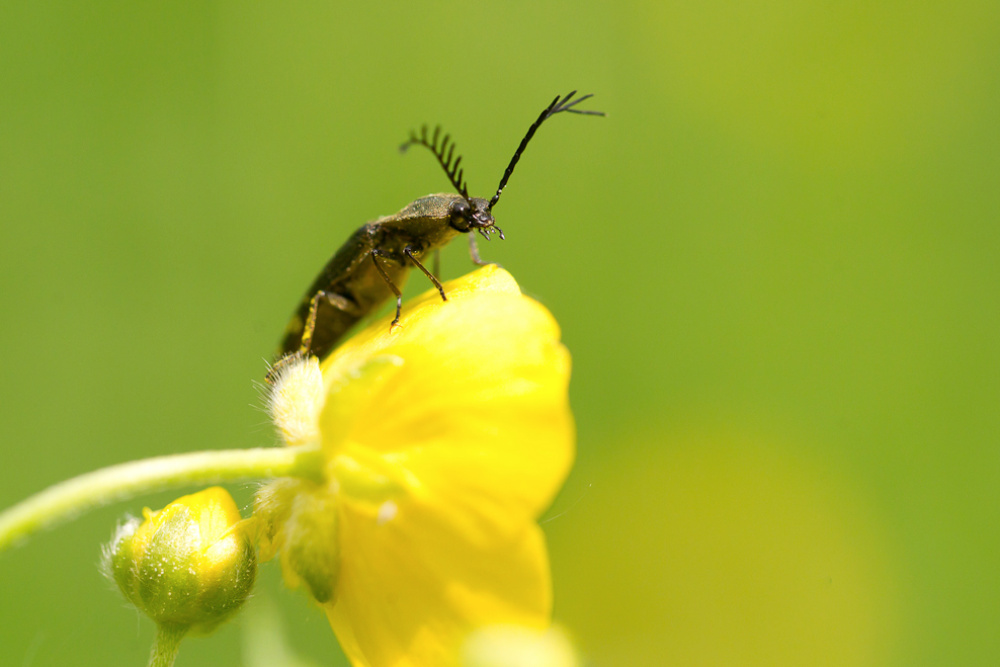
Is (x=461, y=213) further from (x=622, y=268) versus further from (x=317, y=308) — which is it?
(x=622, y=268)

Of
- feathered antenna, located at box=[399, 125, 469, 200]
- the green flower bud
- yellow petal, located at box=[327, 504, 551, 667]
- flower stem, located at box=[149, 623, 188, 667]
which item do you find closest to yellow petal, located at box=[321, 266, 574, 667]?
yellow petal, located at box=[327, 504, 551, 667]

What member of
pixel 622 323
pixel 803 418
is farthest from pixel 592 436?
pixel 803 418

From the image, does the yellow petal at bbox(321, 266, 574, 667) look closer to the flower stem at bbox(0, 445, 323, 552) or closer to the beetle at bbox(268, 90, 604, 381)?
the flower stem at bbox(0, 445, 323, 552)

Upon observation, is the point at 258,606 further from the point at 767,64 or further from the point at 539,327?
the point at 767,64

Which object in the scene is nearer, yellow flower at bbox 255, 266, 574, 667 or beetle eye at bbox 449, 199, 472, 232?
yellow flower at bbox 255, 266, 574, 667

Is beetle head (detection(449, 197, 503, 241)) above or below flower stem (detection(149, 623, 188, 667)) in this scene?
above

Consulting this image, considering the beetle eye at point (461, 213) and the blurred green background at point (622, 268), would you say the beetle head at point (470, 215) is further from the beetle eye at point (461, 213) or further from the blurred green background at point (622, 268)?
the blurred green background at point (622, 268)
